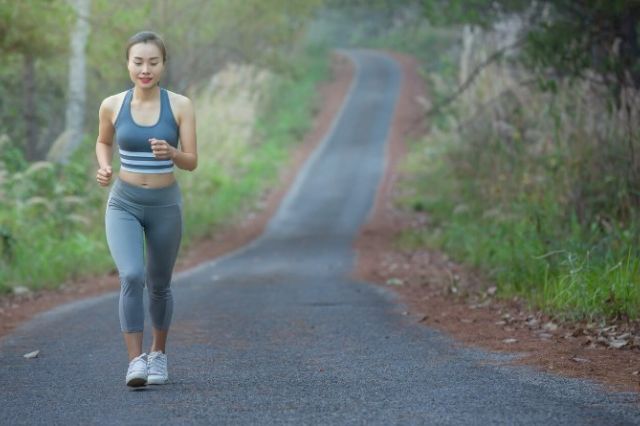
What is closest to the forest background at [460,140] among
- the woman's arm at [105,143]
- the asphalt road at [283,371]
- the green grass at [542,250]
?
the green grass at [542,250]

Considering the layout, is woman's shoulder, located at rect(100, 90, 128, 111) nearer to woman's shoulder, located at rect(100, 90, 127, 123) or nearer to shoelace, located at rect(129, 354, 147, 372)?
woman's shoulder, located at rect(100, 90, 127, 123)

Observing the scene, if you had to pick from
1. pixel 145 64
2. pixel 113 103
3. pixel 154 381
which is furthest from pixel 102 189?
pixel 154 381

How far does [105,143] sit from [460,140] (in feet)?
57.1

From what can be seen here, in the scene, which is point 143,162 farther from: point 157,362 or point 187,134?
point 157,362

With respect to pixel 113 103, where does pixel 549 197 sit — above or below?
below

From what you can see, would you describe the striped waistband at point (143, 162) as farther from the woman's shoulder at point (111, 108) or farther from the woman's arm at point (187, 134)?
the woman's shoulder at point (111, 108)

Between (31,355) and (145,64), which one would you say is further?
(31,355)

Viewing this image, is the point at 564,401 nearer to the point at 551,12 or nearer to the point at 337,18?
the point at 551,12

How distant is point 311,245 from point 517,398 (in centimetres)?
1472

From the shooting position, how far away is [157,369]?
22.2 ft

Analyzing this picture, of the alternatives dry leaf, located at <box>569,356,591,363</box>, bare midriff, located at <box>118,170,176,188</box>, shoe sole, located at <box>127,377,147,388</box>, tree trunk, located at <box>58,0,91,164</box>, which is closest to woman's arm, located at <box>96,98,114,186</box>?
bare midriff, located at <box>118,170,176,188</box>

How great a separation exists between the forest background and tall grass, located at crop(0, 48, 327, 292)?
0.17 ft

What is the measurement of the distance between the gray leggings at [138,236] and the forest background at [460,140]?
4.00 m

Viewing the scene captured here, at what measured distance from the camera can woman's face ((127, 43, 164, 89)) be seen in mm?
6719
